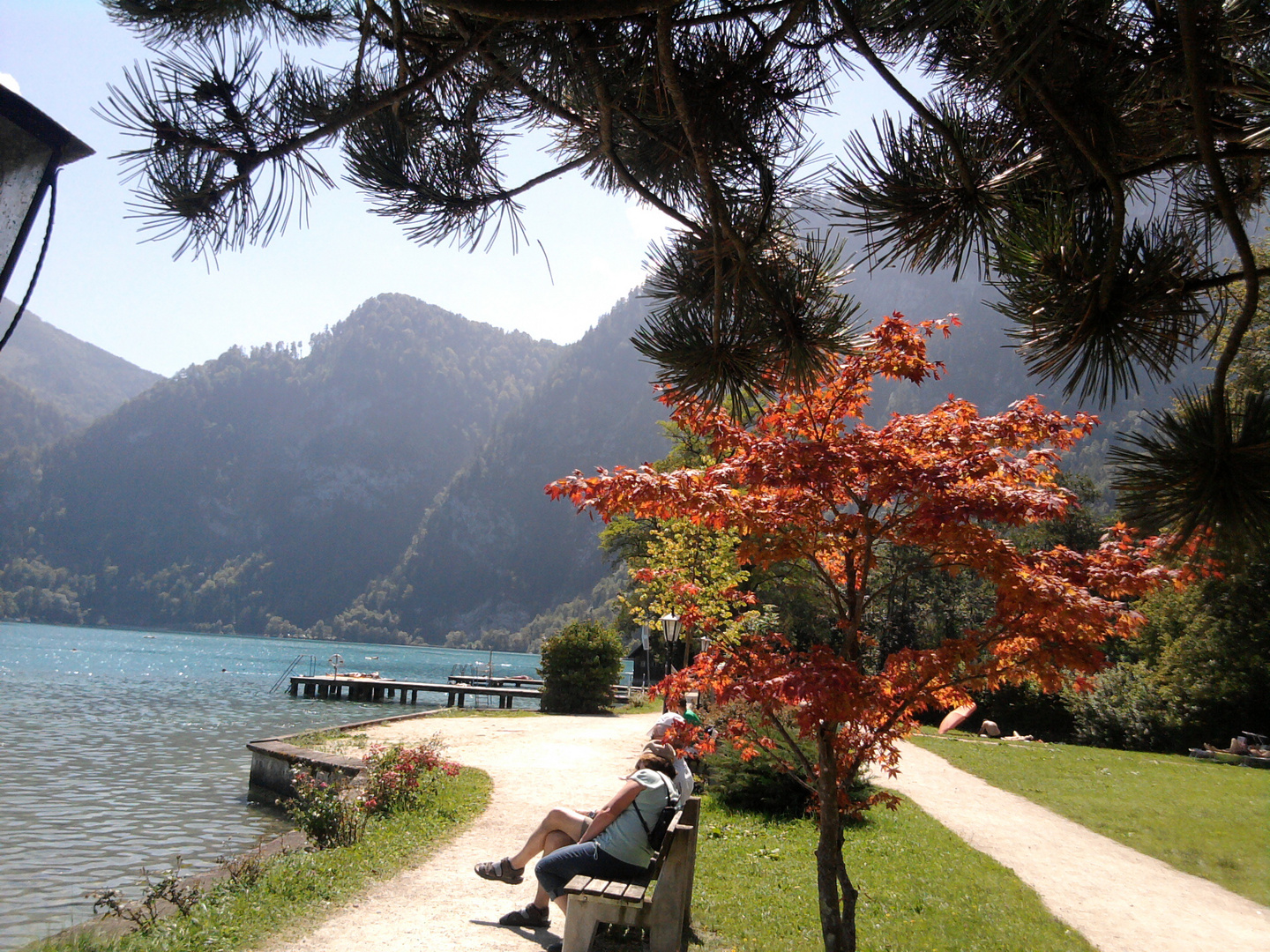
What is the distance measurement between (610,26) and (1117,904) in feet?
24.1

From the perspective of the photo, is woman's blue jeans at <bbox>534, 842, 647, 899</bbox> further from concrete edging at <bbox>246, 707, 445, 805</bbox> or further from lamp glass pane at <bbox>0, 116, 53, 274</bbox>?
concrete edging at <bbox>246, 707, 445, 805</bbox>

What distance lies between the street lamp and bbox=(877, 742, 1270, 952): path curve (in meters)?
6.75

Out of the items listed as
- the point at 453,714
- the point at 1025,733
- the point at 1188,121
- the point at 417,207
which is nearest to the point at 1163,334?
the point at 1188,121

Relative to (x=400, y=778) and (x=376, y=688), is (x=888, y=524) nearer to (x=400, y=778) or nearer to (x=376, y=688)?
(x=400, y=778)

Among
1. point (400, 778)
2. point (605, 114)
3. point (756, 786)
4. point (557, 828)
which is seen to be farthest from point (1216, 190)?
point (756, 786)

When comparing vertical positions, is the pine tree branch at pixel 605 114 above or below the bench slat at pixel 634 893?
above

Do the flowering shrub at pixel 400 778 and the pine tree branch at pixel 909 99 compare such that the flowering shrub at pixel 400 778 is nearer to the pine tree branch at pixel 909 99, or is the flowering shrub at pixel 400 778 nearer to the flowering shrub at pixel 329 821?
the flowering shrub at pixel 329 821

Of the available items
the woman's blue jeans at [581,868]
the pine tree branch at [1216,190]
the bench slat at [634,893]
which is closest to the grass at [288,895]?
the woman's blue jeans at [581,868]

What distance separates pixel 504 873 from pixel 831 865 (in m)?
2.28

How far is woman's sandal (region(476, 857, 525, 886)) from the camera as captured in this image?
17.1 feet

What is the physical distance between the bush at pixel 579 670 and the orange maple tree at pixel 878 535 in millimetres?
19164

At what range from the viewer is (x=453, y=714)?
20266 mm

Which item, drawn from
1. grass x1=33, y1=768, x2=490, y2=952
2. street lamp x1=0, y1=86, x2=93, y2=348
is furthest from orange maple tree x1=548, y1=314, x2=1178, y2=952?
grass x1=33, y1=768, x2=490, y2=952

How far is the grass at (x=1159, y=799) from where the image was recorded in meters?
8.05
